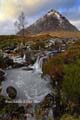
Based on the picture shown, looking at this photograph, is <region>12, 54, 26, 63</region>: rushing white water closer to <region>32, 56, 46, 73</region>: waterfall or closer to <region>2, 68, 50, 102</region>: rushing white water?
<region>32, 56, 46, 73</region>: waterfall

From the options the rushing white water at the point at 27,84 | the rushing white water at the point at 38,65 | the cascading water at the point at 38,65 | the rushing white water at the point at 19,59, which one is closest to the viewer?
the rushing white water at the point at 27,84

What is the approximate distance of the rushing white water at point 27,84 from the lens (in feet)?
137

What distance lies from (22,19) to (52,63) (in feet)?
231

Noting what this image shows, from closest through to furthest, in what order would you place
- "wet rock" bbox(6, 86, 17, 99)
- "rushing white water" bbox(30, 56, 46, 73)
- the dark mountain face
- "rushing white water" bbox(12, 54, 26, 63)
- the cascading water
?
"wet rock" bbox(6, 86, 17, 99) → "rushing white water" bbox(30, 56, 46, 73) → the cascading water → "rushing white water" bbox(12, 54, 26, 63) → the dark mountain face

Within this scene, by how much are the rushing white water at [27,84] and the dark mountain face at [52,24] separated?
12552cm

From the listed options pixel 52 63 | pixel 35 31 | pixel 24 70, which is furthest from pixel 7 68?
pixel 35 31

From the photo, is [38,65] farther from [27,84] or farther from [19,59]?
[27,84]

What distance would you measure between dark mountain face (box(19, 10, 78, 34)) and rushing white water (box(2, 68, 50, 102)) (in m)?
126

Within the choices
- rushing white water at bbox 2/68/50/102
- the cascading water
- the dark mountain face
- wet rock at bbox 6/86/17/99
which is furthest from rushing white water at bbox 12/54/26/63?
the dark mountain face

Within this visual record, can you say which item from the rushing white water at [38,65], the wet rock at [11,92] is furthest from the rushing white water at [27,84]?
the rushing white water at [38,65]

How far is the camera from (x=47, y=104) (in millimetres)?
37750

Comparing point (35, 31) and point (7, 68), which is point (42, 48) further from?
point (35, 31)

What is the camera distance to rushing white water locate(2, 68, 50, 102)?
41.6 m

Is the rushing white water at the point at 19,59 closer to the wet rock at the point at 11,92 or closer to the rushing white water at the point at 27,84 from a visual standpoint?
the rushing white water at the point at 27,84
